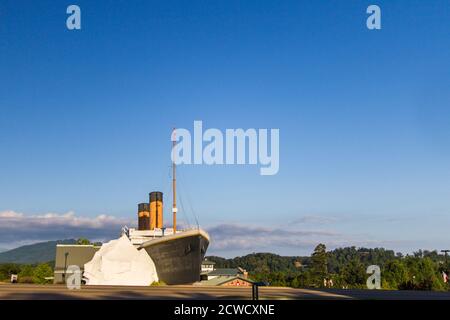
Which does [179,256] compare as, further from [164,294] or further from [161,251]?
[164,294]

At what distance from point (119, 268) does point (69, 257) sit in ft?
92.9

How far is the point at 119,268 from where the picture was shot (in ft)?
150

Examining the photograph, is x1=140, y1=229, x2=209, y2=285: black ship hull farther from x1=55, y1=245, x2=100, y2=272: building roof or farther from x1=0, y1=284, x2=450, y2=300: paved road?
x1=0, y1=284, x2=450, y2=300: paved road

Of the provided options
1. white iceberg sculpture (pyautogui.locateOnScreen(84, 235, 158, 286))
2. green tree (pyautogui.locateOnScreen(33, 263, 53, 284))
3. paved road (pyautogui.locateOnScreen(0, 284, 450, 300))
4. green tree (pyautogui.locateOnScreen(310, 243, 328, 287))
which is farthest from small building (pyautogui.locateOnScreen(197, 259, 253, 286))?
paved road (pyautogui.locateOnScreen(0, 284, 450, 300))

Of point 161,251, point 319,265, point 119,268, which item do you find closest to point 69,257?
point 161,251

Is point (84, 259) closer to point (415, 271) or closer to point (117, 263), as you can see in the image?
point (117, 263)

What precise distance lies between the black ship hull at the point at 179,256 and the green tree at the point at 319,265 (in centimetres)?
6444

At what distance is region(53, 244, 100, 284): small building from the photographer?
6894 centimetres

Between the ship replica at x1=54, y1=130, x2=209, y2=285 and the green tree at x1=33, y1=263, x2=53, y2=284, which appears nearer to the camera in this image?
the ship replica at x1=54, y1=130, x2=209, y2=285

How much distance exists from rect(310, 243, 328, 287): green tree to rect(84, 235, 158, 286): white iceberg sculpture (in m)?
70.1
